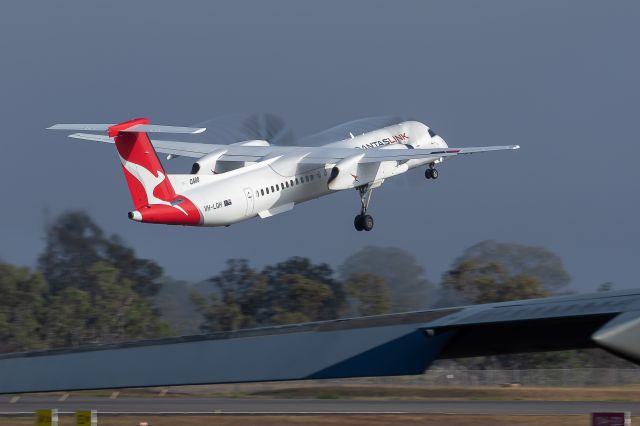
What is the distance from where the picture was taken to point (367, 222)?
4872 cm

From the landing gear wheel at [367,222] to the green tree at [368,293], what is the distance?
974 inches

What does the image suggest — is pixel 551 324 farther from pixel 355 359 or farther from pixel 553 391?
pixel 553 391

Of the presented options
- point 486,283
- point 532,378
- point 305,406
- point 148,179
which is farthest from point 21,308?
point 305,406

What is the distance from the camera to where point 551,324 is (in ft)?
27.3

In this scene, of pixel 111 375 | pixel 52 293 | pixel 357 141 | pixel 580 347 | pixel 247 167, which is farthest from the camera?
pixel 52 293

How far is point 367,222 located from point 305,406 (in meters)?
15.7

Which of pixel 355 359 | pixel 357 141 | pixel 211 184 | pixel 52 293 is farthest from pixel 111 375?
pixel 52 293

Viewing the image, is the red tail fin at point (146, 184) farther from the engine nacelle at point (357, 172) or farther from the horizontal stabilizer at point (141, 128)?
the engine nacelle at point (357, 172)

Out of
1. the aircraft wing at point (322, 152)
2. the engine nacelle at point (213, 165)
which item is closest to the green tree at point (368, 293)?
the aircraft wing at point (322, 152)

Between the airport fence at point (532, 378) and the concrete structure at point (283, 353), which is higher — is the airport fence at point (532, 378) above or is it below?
above

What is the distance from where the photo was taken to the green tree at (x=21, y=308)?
212ft

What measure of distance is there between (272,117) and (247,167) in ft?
28.4

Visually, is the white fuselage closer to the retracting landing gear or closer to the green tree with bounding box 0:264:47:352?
the retracting landing gear

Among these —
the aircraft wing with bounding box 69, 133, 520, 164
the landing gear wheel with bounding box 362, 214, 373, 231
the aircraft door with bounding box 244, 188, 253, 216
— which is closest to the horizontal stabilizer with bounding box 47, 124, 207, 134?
the aircraft wing with bounding box 69, 133, 520, 164
